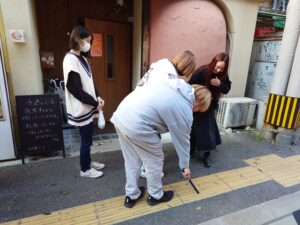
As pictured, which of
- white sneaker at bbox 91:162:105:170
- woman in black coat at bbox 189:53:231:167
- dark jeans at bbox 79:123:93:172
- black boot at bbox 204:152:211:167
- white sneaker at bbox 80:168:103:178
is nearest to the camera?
dark jeans at bbox 79:123:93:172

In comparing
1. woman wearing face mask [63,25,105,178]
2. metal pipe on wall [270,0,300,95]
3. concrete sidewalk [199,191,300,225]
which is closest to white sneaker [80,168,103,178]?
woman wearing face mask [63,25,105,178]

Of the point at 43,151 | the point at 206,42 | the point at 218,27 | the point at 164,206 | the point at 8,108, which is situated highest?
the point at 218,27

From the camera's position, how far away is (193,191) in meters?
2.96

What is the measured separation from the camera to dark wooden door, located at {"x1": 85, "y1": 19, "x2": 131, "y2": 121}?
4.73 m

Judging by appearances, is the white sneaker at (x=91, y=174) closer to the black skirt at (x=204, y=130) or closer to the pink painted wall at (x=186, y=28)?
the black skirt at (x=204, y=130)

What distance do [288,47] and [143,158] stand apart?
12.4 feet

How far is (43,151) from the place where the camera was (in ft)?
11.4

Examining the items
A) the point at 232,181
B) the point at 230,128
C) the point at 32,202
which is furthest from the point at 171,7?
the point at 32,202

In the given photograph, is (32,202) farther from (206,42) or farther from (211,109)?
(206,42)

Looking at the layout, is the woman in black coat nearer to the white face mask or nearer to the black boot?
the black boot

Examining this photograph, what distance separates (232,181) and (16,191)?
9.51ft

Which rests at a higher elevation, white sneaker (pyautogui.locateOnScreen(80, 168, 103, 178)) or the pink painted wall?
the pink painted wall

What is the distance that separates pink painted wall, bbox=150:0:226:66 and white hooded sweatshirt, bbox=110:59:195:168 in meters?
2.48

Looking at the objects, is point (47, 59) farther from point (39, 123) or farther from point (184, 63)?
point (184, 63)
